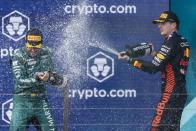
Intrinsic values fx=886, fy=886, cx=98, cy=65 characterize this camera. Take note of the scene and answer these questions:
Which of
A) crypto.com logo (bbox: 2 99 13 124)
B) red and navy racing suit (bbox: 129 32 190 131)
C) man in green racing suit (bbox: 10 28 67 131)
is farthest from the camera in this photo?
crypto.com logo (bbox: 2 99 13 124)

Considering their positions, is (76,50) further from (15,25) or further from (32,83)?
(32,83)

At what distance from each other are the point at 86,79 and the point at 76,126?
22.6 inches

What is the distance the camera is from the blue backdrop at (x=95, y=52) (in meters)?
10.5

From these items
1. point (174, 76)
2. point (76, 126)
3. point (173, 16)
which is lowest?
point (76, 126)

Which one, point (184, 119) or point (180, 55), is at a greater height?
point (180, 55)

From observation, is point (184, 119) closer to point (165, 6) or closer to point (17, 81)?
point (165, 6)

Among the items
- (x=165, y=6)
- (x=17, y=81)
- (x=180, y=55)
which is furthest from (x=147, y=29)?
(x=17, y=81)

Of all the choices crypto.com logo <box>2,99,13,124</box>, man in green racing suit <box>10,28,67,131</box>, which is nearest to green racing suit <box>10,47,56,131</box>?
man in green racing suit <box>10,28,67,131</box>

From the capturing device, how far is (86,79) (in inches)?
415

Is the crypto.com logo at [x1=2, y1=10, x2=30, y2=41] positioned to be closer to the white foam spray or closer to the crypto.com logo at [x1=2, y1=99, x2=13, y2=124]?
the white foam spray

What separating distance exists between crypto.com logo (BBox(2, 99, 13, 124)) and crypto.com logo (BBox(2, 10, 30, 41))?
76 centimetres

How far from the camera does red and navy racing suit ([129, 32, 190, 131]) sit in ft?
30.7

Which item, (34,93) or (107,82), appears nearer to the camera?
(34,93)

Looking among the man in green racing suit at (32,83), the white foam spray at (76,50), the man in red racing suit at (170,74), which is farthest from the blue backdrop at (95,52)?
the man in red racing suit at (170,74)
